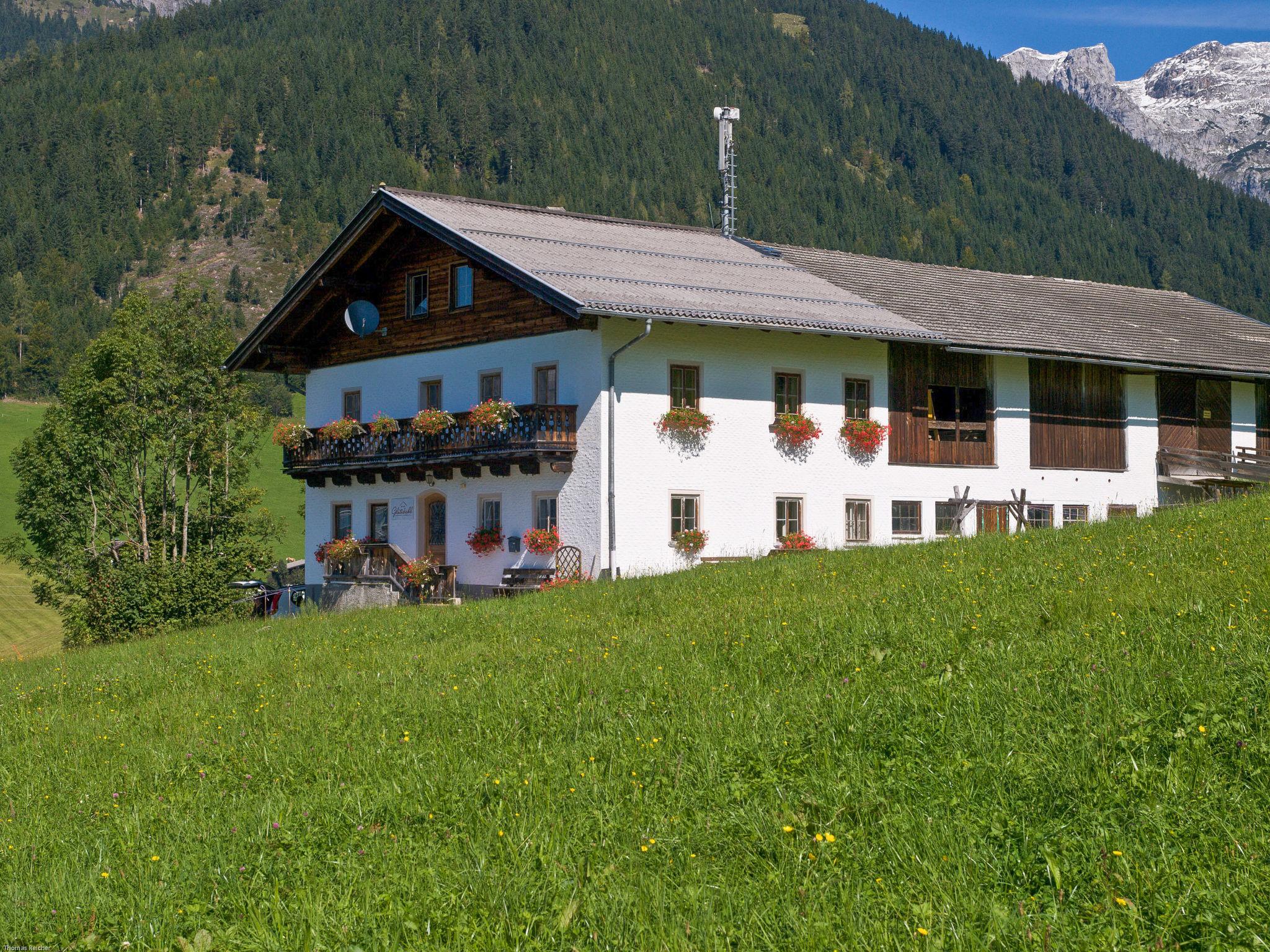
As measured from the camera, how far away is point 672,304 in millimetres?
27438

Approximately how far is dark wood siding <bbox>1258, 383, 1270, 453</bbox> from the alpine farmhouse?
2.4 inches

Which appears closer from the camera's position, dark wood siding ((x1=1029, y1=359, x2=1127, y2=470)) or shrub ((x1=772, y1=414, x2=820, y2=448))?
shrub ((x1=772, y1=414, x2=820, y2=448))

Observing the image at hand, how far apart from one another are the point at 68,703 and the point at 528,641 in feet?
18.9

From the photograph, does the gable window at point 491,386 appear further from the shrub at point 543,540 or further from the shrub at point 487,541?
the shrub at point 543,540

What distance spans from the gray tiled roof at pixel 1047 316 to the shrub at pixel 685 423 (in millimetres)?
6362

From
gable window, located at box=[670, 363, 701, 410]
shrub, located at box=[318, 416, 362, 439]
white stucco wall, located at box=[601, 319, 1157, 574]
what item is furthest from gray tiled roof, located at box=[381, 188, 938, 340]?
shrub, located at box=[318, 416, 362, 439]

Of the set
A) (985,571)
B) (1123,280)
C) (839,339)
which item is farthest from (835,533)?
(1123,280)

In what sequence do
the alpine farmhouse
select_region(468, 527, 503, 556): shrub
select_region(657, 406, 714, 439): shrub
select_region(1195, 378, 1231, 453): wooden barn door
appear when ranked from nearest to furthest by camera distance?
the alpine farmhouse, select_region(657, 406, 714, 439): shrub, select_region(468, 527, 503, 556): shrub, select_region(1195, 378, 1231, 453): wooden barn door

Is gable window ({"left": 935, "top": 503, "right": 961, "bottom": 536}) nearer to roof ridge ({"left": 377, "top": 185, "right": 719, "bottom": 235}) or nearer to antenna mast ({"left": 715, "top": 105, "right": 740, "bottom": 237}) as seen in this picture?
roof ridge ({"left": 377, "top": 185, "right": 719, "bottom": 235})

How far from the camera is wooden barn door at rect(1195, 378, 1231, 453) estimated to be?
36.0m

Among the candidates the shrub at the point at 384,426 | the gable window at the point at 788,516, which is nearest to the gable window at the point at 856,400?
the gable window at the point at 788,516

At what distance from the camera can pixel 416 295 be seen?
3269 cm

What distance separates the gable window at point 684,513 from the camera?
2844 cm

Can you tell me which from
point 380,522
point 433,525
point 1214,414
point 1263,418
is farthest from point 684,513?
point 1263,418
